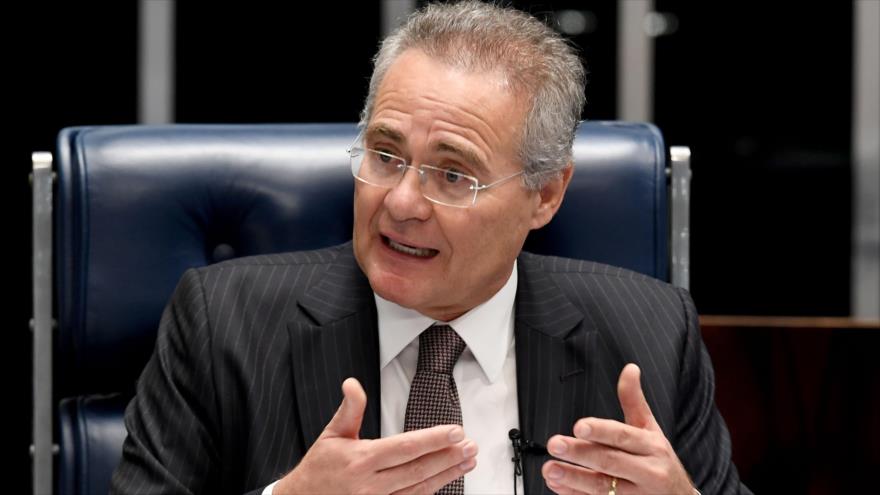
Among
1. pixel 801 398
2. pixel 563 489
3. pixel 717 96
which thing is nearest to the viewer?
pixel 563 489

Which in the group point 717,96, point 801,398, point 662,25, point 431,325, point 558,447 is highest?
point 662,25

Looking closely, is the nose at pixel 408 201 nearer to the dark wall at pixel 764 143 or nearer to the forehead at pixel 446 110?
the forehead at pixel 446 110

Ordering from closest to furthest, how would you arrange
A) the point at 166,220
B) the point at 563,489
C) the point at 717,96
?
1. the point at 563,489
2. the point at 166,220
3. the point at 717,96

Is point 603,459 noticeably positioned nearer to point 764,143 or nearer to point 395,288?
point 395,288

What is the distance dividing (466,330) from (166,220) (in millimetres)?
529

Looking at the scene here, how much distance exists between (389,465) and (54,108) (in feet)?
11.1

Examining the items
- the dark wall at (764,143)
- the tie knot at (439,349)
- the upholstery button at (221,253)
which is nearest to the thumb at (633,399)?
the tie knot at (439,349)

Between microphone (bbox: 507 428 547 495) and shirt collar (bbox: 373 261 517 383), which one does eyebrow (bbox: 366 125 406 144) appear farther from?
microphone (bbox: 507 428 547 495)

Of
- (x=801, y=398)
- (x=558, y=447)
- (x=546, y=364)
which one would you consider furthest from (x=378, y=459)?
(x=801, y=398)

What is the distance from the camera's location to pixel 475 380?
6.04ft

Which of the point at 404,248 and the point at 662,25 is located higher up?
the point at 662,25

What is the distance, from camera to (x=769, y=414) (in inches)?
92.1

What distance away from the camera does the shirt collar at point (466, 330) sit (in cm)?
183

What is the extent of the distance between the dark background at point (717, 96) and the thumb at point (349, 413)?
3.34 meters
